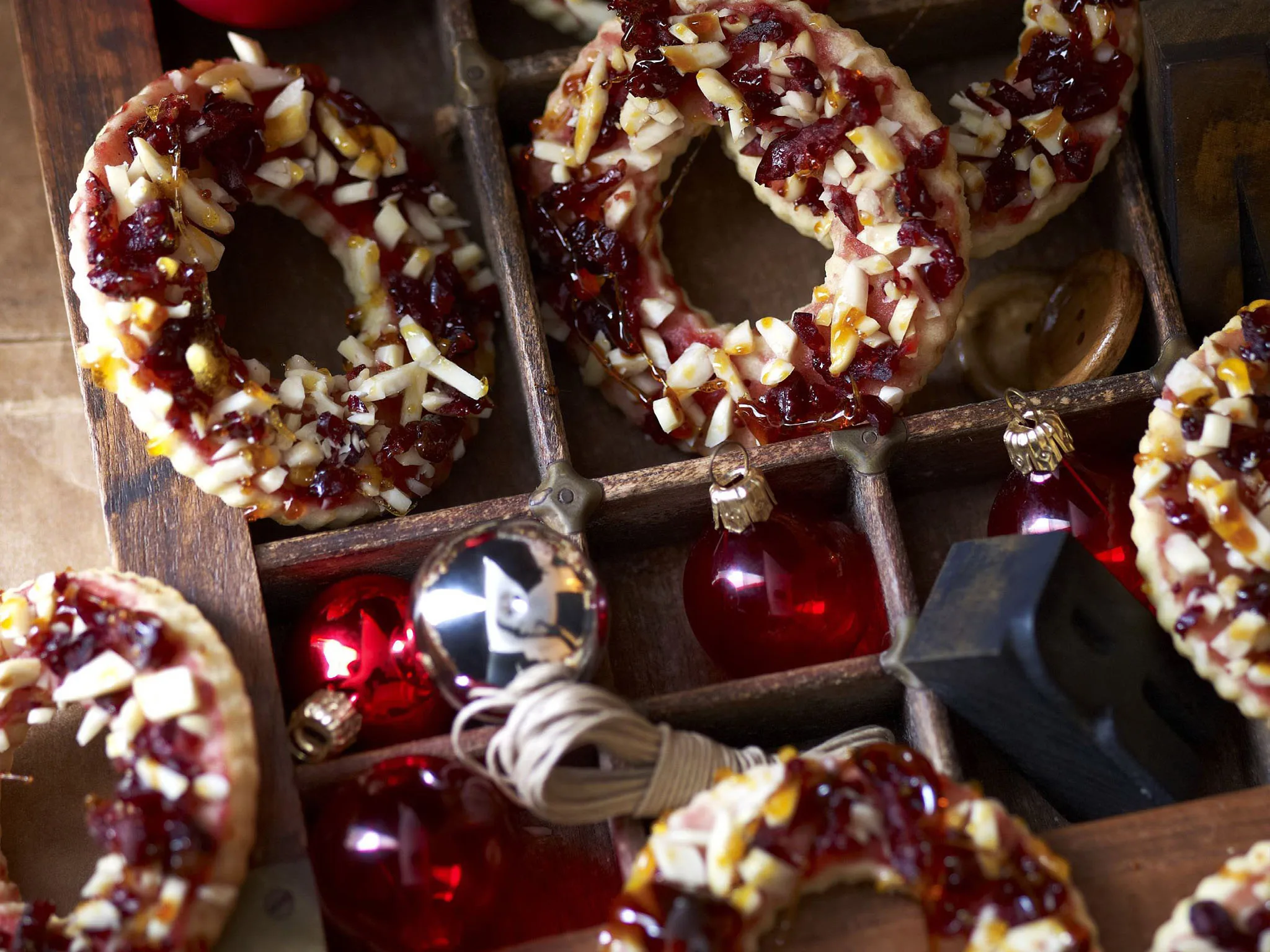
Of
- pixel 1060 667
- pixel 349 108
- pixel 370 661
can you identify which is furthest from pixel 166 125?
pixel 1060 667

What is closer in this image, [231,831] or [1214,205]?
[231,831]

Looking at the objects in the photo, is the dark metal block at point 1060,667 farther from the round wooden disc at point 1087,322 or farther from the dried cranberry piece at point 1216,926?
the round wooden disc at point 1087,322

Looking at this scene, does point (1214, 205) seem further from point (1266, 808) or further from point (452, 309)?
point (452, 309)

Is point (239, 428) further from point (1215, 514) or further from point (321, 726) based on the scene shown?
point (1215, 514)

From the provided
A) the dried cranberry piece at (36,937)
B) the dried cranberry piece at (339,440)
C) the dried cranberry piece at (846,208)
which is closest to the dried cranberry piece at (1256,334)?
the dried cranberry piece at (846,208)

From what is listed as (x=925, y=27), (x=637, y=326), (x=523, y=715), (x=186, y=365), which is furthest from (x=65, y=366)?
(x=925, y=27)

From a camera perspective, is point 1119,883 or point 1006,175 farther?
point 1006,175
